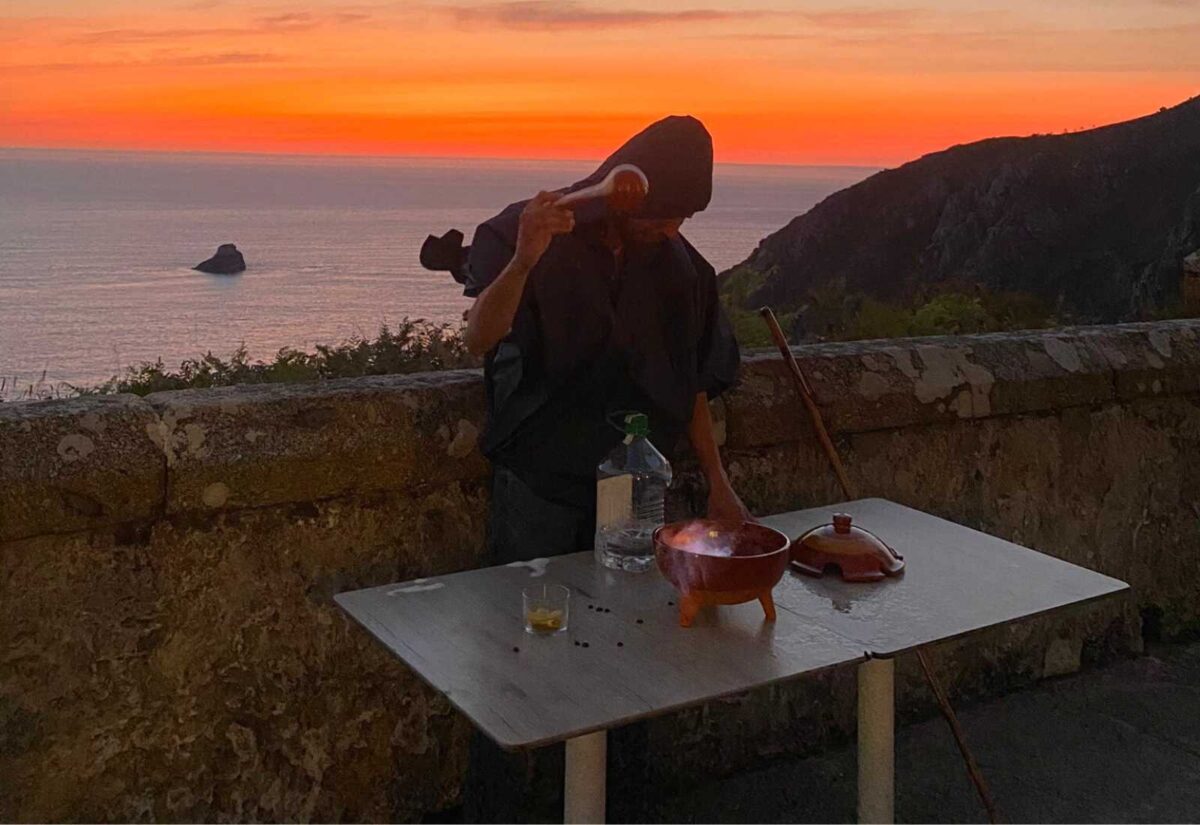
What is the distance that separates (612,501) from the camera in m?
2.56

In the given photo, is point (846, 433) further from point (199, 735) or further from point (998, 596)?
point (199, 735)

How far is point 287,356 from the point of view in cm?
413

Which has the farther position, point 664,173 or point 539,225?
point 664,173

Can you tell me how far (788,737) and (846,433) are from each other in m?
0.94

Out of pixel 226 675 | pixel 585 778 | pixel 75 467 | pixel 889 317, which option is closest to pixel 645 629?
pixel 585 778

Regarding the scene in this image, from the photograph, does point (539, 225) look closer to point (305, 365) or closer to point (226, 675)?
point (226, 675)

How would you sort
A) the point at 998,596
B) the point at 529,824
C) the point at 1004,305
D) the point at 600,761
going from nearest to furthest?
the point at 600,761, the point at 998,596, the point at 529,824, the point at 1004,305

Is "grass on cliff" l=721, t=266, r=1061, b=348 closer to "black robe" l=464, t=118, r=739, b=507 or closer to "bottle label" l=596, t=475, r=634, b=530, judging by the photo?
"black robe" l=464, t=118, r=739, b=507

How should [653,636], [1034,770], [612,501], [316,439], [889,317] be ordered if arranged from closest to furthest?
[653,636], [612,501], [316,439], [1034,770], [889,317]

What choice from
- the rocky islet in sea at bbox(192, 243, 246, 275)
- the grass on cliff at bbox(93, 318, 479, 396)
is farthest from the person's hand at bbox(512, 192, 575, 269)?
the rocky islet in sea at bbox(192, 243, 246, 275)

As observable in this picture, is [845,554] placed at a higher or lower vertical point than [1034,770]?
higher

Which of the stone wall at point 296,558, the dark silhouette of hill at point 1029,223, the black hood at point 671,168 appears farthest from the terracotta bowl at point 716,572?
the dark silhouette of hill at point 1029,223

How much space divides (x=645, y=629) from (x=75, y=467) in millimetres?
1270

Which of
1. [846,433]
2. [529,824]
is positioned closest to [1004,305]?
[846,433]
